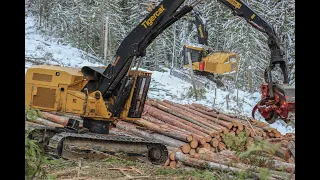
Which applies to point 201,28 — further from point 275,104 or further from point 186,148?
point 186,148

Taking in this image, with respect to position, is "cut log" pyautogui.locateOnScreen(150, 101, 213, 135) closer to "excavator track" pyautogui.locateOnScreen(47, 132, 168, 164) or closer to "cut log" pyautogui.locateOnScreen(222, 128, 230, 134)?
"cut log" pyautogui.locateOnScreen(222, 128, 230, 134)

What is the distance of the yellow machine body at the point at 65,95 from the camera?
12.4 feet

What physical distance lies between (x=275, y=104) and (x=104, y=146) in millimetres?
1389

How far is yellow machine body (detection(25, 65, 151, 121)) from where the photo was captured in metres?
3.77

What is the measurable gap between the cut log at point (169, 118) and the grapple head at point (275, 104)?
48cm

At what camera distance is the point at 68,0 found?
3529 mm

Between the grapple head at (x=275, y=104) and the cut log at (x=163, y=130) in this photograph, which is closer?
the grapple head at (x=275, y=104)

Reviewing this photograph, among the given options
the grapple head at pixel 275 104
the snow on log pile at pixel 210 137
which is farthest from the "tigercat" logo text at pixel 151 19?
the grapple head at pixel 275 104

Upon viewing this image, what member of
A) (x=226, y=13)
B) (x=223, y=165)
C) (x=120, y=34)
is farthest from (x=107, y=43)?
(x=223, y=165)

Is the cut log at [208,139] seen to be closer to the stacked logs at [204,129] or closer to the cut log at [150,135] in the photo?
the stacked logs at [204,129]

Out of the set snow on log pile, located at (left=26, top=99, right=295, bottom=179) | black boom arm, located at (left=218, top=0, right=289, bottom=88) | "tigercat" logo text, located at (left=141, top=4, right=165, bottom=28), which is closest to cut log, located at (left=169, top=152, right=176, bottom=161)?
snow on log pile, located at (left=26, top=99, right=295, bottom=179)

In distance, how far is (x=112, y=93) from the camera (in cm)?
404

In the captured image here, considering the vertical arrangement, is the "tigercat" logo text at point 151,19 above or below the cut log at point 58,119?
above

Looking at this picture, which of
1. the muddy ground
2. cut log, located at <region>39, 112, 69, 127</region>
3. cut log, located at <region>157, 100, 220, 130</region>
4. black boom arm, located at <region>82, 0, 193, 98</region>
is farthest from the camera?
cut log, located at <region>39, 112, 69, 127</region>
